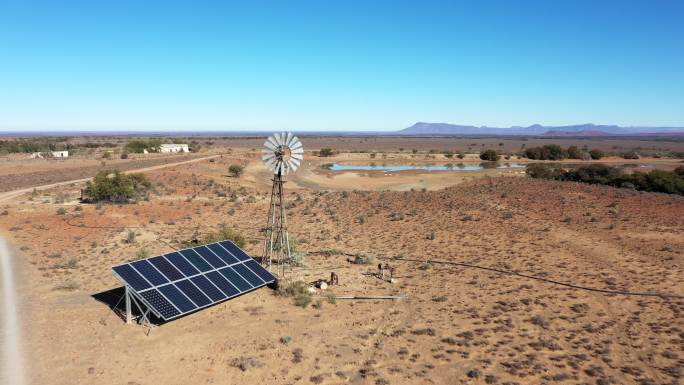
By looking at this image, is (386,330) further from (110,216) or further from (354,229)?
(110,216)

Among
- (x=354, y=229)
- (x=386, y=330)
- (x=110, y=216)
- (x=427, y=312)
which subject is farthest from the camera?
(x=110, y=216)

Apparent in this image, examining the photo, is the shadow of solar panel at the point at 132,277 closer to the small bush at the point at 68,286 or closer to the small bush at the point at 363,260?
the small bush at the point at 68,286

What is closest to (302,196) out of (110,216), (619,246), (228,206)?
(228,206)

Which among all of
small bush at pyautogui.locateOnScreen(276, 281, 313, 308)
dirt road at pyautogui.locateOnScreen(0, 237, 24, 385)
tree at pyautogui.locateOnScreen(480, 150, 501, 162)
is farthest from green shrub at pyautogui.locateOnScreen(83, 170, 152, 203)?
tree at pyautogui.locateOnScreen(480, 150, 501, 162)

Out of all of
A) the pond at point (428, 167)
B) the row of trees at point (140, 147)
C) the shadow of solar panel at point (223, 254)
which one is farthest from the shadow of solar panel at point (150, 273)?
the row of trees at point (140, 147)

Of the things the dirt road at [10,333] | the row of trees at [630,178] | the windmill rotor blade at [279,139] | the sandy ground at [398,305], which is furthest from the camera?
the row of trees at [630,178]
